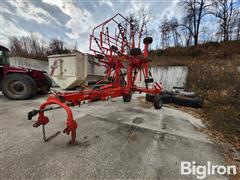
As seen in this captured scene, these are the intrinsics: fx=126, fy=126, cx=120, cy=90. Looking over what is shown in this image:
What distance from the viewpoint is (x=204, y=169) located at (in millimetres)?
1616

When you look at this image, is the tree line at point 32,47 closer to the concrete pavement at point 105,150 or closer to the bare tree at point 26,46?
the bare tree at point 26,46

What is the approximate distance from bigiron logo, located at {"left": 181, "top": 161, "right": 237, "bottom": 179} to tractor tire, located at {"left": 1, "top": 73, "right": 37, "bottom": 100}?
559cm

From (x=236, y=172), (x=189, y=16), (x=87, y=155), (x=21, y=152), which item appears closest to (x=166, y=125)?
(x=236, y=172)

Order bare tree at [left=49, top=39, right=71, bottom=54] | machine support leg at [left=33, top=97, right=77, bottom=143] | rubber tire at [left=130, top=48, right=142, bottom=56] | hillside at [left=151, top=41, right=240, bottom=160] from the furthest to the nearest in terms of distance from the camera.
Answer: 1. bare tree at [left=49, top=39, right=71, bottom=54]
2. rubber tire at [left=130, top=48, right=142, bottom=56]
3. hillside at [left=151, top=41, right=240, bottom=160]
4. machine support leg at [left=33, top=97, right=77, bottom=143]

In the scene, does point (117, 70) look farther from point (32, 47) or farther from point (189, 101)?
point (32, 47)

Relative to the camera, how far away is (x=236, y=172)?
1.58m

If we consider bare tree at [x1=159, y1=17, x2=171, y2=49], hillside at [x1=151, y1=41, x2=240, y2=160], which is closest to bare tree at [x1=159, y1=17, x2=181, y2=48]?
bare tree at [x1=159, y1=17, x2=171, y2=49]

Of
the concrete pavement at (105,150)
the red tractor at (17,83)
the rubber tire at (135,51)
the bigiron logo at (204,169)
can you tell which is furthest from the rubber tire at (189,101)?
the red tractor at (17,83)

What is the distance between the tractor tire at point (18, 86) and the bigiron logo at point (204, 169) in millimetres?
5591

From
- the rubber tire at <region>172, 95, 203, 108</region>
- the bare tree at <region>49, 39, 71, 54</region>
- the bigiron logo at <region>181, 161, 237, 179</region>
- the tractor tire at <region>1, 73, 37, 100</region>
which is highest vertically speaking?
the bare tree at <region>49, 39, 71, 54</region>

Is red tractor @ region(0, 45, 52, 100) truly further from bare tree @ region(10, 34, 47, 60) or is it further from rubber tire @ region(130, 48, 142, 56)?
bare tree @ region(10, 34, 47, 60)

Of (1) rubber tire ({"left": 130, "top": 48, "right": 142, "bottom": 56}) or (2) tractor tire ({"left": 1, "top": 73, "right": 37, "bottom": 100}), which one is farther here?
(2) tractor tire ({"left": 1, "top": 73, "right": 37, "bottom": 100})

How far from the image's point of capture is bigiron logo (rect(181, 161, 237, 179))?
1.54m

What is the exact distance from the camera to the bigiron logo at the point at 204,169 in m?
1.54
